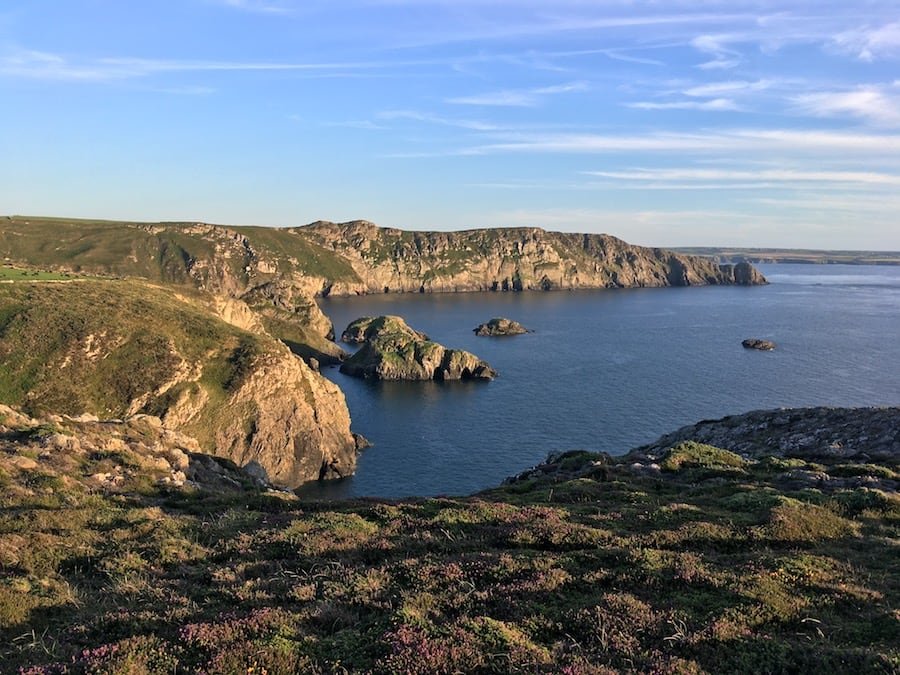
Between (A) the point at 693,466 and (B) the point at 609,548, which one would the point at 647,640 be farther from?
(A) the point at 693,466

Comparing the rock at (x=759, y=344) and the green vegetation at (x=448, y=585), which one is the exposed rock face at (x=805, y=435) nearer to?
the green vegetation at (x=448, y=585)

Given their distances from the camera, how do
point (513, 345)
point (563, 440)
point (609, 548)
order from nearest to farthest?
point (609, 548) → point (563, 440) → point (513, 345)

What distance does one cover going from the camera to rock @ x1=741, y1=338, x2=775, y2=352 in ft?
540

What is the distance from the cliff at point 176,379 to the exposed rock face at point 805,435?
2105 inches

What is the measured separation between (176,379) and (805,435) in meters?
74.6

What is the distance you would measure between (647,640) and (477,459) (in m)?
75.8

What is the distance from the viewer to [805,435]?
43875 millimetres

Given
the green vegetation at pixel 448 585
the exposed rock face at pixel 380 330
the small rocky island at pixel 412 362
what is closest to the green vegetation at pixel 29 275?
the small rocky island at pixel 412 362

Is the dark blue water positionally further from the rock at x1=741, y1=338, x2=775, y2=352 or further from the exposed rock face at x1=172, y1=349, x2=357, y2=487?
the exposed rock face at x1=172, y1=349, x2=357, y2=487

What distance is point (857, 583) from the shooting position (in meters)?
15.1

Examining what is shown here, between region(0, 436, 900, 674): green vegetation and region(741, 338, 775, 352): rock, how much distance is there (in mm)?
159207

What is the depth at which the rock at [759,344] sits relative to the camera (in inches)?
6476

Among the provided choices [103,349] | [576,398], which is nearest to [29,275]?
[103,349]

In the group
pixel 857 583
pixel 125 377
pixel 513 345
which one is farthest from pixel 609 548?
pixel 513 345
